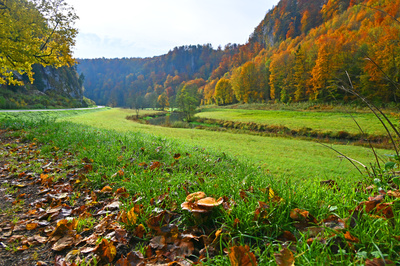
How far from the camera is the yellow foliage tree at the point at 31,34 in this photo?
9.05 meters

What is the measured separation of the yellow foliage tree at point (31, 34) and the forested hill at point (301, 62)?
13055 mm

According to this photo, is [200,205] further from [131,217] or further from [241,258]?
[131,217]

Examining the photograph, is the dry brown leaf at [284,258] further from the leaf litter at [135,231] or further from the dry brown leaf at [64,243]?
the dry brown leaf at [64,243]

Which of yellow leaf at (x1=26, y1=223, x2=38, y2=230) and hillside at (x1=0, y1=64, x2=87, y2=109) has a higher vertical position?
hillside at (x1=0, y1=64, x2=87, y2=109)

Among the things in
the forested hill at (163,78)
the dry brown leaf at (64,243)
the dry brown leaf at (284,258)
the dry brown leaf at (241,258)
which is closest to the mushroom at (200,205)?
the dry brown leaf at (241,258)

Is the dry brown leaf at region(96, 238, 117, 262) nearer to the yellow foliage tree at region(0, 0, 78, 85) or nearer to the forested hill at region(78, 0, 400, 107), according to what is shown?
the forested hill at region(78, 0, 400, 107)

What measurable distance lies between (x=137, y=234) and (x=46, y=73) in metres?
76.9

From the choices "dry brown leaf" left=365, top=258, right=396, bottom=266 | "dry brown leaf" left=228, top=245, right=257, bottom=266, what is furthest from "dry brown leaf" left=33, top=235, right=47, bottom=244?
"dry brown leaf" left=365, top=258, right=396, bottom=266

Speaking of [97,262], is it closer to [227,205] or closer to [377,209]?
[227,205]

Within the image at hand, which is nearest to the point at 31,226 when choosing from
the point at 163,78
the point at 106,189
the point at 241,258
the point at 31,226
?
the point at 31,226

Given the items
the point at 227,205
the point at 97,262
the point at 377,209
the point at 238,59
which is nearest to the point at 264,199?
the point at 227,205

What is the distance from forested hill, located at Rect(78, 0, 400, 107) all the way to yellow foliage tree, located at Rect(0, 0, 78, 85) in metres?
13.1

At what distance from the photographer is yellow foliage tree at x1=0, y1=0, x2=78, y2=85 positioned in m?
9.05

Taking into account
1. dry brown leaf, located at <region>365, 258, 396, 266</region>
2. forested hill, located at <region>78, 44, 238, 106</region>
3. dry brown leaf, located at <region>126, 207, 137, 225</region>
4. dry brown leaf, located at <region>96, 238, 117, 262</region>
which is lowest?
dry brown leaf, located at <region>96, 238, 117, 262</region>
